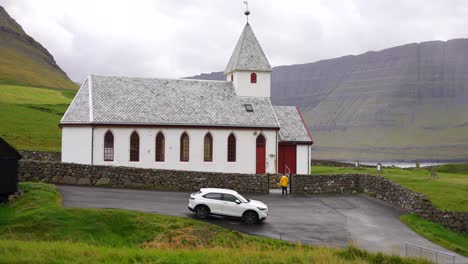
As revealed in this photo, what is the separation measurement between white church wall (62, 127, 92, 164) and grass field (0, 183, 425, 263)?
1330cm

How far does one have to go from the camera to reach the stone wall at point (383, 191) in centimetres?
3166

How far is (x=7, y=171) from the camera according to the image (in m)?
28.1

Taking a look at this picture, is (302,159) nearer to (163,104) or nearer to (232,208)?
(163,104)

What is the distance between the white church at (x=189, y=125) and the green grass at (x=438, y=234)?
1780 centimetres

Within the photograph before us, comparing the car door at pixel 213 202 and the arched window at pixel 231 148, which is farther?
the arched window at pixel 231 148

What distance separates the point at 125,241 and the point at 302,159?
91.9 ft

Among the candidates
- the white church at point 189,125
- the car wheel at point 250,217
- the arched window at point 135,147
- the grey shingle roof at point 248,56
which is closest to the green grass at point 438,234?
the car wheel at point 250,217

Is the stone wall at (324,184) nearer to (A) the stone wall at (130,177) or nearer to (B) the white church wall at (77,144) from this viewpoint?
(A) the stone wall at (130,177)

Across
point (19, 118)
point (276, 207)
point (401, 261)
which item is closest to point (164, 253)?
point (401, 261)

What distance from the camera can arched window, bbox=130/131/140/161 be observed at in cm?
4450

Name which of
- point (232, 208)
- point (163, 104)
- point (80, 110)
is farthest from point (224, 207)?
point (80, 110)

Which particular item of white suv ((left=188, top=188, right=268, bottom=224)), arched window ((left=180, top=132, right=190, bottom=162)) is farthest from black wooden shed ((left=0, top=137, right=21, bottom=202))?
arched window ((left=180, top=132, right=190, bottom=162))

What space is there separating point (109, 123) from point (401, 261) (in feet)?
94.1

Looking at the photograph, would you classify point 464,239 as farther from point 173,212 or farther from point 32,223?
point 32,223
